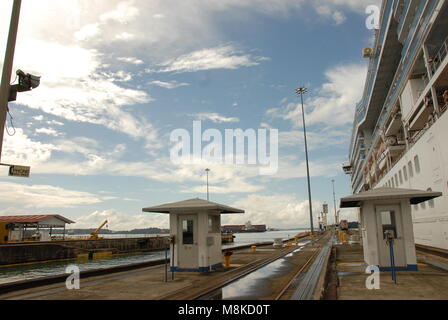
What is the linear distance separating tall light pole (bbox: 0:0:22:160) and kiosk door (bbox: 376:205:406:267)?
44.8 feet

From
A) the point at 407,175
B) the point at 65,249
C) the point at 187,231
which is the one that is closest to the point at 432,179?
the point at 407,175

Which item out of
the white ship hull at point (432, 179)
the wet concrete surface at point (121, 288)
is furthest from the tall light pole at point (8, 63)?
the white ship hull at point (432, 179)

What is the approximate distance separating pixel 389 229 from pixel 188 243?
29.8 ft

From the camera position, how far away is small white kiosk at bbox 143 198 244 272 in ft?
50.2

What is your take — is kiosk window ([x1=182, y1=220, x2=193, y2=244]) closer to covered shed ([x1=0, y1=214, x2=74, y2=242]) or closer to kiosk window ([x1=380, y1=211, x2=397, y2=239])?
kiosk window ([x1=380, y1=211, x2=397, y2=239])

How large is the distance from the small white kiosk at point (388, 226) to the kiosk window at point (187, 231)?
24.2 feet

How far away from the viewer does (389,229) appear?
1368 cm

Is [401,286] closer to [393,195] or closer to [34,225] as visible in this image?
→ [393,195]

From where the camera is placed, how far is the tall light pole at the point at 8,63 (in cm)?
664

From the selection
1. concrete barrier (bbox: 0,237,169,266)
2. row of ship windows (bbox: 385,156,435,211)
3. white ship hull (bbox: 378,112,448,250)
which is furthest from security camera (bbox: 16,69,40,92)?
concrete barrier (bbox: 0,237,169,266)
